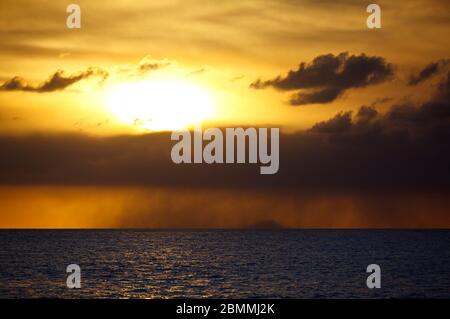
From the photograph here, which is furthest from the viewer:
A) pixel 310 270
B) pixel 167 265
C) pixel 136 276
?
pixel 167 265

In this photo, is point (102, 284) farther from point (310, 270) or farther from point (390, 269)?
point (390, 269)

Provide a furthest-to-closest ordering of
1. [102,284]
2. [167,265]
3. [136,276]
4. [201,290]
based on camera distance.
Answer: [167,265] → [136,276] → [102,284] → [201,290]

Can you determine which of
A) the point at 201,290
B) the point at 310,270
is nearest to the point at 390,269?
the point at 310,270

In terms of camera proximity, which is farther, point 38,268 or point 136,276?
point 38,268
